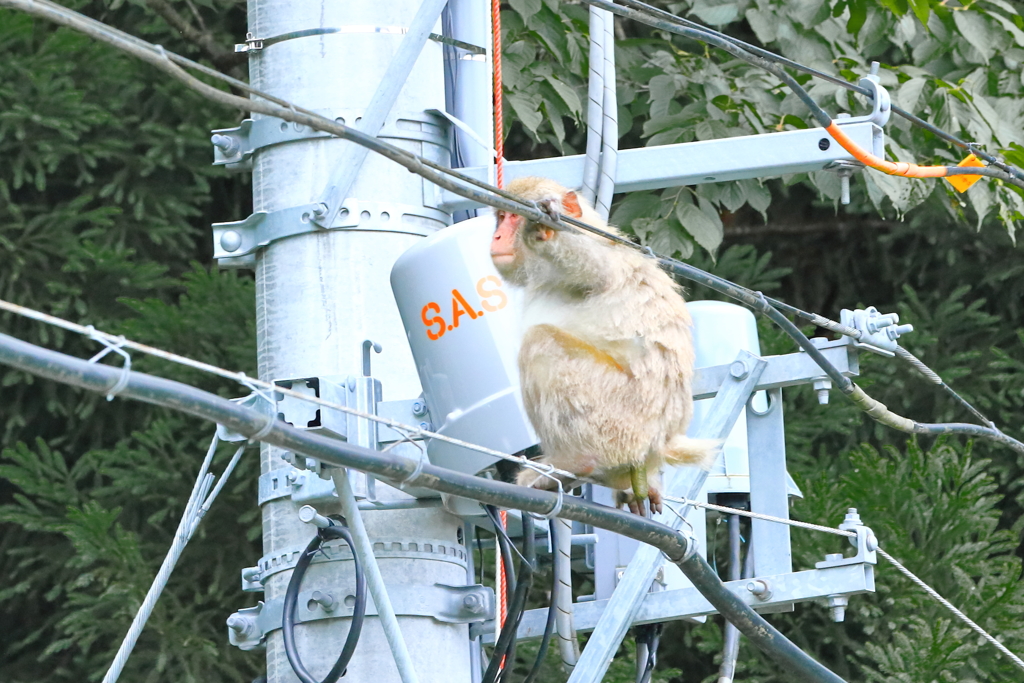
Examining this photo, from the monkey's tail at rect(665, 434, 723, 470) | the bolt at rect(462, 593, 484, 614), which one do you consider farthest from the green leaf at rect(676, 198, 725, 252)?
the bolt at rect(462, 593, 484, 614)

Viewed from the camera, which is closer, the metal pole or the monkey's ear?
the metal pole

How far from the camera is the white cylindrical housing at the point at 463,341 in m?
3.51

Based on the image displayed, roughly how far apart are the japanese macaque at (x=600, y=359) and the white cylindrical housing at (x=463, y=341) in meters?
0.05

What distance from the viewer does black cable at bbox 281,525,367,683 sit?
10.9 feet

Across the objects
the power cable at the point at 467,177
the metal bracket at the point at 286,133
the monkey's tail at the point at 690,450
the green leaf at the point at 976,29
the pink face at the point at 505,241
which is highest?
the green leaf at the point at 976,29

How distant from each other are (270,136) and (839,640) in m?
3.48

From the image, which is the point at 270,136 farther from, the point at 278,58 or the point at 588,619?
the point at 588,619

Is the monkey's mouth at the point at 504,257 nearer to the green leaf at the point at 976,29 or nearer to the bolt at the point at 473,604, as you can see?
the bolt at the point at 473,604

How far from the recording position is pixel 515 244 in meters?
3.58

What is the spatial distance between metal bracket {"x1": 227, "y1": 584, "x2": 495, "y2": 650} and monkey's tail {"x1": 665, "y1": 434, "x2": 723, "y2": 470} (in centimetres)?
54

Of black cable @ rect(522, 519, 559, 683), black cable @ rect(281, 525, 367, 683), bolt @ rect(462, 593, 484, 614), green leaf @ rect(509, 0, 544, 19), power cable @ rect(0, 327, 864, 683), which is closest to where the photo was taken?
power cable @ rect(0, 327, 864, 683)

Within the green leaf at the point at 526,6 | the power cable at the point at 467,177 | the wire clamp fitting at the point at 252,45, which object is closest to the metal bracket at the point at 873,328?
the power cable at the point at 467,177

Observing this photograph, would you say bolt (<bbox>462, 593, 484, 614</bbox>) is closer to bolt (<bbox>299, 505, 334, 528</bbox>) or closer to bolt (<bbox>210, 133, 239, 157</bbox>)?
bolt (<bbox>299, 505, 334, 528</bbox>)

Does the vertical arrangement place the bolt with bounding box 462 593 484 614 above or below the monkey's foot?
below
